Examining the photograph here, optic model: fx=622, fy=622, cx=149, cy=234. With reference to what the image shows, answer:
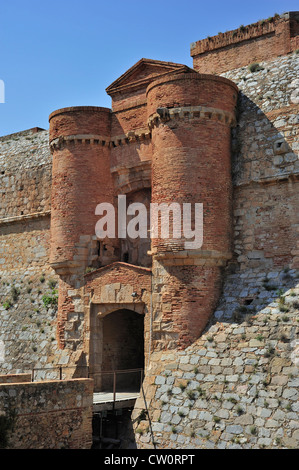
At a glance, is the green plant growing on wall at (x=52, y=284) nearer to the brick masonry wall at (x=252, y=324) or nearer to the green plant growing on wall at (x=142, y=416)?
the brick masonry wall at (x=252, y=324)

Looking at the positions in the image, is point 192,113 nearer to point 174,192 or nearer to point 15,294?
point 174,192

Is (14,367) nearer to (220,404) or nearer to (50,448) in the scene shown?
(50,448)

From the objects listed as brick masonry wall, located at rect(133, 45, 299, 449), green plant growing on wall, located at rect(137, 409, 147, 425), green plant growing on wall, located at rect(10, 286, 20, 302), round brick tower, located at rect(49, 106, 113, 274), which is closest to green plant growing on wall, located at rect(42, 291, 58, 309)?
green plant growing on wall, located at rect(10, 286, 20, 302)

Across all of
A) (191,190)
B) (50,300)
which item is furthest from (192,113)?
(50,300)

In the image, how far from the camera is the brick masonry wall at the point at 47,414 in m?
12.8

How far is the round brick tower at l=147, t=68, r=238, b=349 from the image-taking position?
609 inches

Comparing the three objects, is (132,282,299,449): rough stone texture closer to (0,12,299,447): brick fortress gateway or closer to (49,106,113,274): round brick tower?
(0,12,299,447): brick fortress gateway

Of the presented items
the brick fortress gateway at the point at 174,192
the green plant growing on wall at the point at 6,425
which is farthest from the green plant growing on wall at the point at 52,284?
the green plant growing on wall at the point at 6,425

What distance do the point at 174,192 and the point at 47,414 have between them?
6202 mm

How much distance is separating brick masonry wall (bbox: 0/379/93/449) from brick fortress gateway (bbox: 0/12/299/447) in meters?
1.51

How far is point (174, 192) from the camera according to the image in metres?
15.8

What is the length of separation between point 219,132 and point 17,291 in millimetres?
10045

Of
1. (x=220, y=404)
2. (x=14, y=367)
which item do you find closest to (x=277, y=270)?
(x=220, y=404)

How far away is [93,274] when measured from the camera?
18016mm
